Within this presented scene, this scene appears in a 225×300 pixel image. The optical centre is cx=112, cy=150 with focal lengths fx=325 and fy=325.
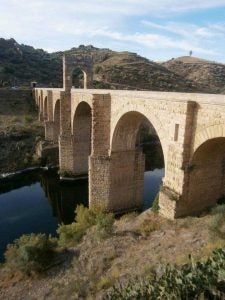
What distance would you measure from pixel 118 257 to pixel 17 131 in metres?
23.1

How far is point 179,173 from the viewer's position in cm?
1104

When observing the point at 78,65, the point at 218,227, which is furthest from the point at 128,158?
the point at 78,65

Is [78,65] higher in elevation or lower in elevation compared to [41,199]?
higher

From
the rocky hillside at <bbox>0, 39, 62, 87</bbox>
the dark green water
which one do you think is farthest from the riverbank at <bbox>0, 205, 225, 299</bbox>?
the rocky hillside at <bbox>0, 39, 62, 87</bbox>

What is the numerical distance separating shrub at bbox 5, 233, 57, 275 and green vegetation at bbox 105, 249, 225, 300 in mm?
4846

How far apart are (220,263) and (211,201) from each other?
6.83 metres

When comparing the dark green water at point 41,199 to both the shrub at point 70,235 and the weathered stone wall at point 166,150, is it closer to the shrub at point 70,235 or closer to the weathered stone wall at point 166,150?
the weathered stone wall at point 166,150

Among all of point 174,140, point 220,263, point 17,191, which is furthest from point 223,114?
point 17,191

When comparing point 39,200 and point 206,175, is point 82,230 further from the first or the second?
point 39,200

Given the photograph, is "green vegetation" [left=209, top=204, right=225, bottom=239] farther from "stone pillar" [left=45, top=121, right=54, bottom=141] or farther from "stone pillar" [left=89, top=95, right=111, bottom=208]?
"stone pillar" [left=45, top=121, right=54, bottom=141]

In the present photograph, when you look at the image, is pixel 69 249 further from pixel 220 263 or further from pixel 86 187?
pixel 86 187

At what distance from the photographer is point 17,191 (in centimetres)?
2278

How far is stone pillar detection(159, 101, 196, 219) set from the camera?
10406 mm

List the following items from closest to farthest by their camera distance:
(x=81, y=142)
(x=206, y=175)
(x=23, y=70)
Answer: (x=206, y=175)
(x=81, y=142)
(x=23, y=70)
